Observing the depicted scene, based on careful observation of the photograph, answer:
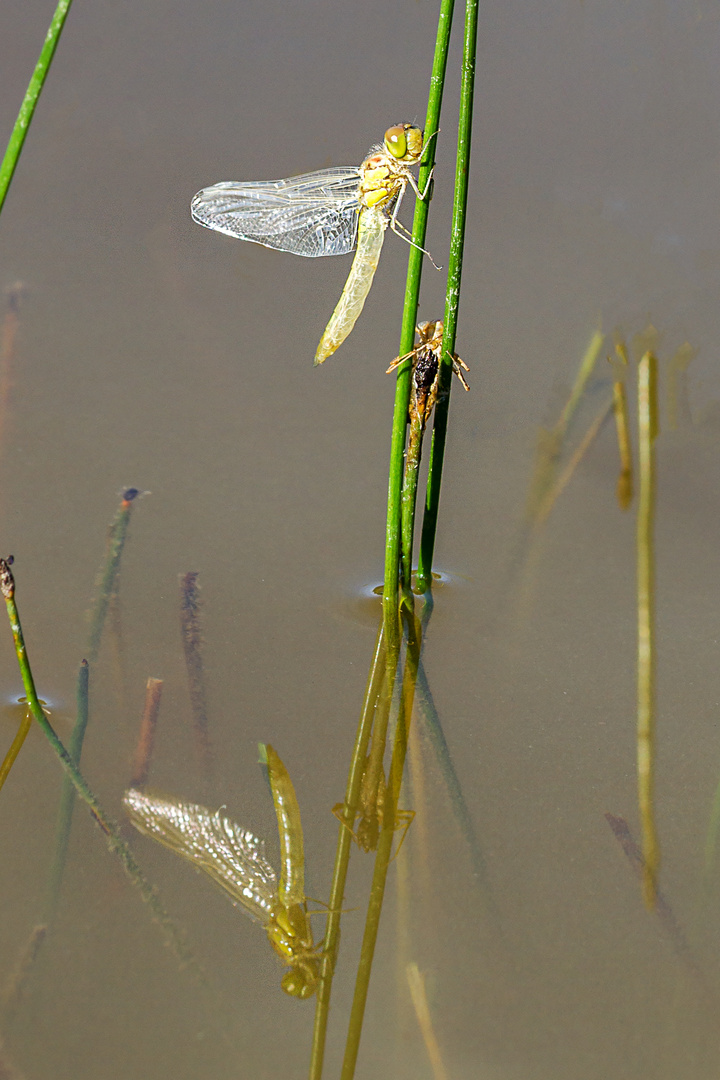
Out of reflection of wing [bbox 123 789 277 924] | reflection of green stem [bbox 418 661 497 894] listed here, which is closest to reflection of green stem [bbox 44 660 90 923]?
reflection of wing [bbox 123 789 277 924]

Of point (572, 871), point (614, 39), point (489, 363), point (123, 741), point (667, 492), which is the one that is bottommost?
point (572, 871)

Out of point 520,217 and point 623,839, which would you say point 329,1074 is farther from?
point 520,217

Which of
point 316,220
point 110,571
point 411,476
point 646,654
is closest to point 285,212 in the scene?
point 316,220

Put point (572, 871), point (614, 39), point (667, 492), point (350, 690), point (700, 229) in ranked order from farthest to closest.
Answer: point (614, 39), point (700, 229), point (667, 492), point (350, 690), point (572, 871)

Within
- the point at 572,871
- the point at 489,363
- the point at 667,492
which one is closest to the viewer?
the point at 572,871

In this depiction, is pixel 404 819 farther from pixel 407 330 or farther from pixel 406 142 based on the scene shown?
pixel 406 142

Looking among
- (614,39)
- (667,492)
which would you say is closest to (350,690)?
(667,492)

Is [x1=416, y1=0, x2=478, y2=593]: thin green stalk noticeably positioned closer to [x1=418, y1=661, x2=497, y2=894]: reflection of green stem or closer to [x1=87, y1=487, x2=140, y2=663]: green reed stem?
[x1=418, y1=661, x2=497, y2=894]: reflection of green stem
